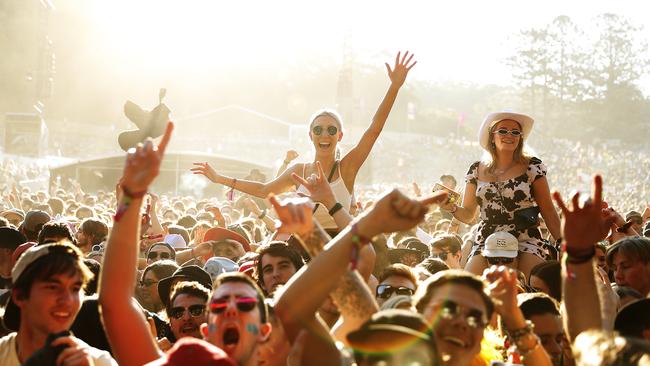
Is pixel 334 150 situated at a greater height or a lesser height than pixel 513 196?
greater

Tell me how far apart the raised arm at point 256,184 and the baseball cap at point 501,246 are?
1.49 m

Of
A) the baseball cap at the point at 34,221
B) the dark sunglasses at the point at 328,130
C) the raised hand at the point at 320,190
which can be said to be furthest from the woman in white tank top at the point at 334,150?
the baseball cap at the point at 34,221

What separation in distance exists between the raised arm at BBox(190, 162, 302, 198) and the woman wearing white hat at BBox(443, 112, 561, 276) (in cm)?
121

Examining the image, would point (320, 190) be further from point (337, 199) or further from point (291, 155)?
point (291, 155)

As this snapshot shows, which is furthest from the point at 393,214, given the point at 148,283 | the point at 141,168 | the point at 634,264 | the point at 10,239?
the point at 10,239

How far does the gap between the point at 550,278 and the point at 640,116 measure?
285 feet

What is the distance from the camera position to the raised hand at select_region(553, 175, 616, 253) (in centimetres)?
378

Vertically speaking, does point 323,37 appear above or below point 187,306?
above

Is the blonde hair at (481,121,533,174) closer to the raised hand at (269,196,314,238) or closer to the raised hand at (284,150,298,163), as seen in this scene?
the raised hand at (269,196,314,238)

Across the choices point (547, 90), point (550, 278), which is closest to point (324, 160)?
point (550, 278)

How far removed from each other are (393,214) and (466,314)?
0.55 meters

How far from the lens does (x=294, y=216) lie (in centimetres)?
383

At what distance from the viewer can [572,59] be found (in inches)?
3450

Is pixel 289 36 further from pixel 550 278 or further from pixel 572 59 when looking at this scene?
pixel 550 278
